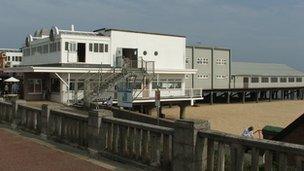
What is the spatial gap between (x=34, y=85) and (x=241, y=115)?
24596 millimetres

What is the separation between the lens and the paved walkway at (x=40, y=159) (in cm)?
1033

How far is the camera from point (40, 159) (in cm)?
1130

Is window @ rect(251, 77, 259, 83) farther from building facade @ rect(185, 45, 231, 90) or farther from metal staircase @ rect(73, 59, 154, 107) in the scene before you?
metal staircase @ rect(73, 59, 154, 107)

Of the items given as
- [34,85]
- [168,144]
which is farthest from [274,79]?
[168,144]

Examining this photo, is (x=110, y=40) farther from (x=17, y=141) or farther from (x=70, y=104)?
(x=17, y=141)

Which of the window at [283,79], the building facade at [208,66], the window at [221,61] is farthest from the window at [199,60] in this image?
the window at [283,79]

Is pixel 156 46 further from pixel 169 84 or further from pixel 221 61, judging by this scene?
pixel 221 61

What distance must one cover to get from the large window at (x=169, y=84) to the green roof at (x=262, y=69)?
22.8 metres

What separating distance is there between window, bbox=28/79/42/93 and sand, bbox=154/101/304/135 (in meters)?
13.5

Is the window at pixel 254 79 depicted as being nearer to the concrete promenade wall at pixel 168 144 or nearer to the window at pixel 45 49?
the window at pixel 45 49

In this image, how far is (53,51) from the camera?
1784 inches

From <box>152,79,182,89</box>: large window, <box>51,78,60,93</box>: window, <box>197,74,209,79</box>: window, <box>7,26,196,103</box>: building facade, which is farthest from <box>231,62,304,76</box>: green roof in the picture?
<box>51,78,60,93</box>: window

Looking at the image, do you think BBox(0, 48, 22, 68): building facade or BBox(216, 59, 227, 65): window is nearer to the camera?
BBox(0, 48, 22, 68): building facade

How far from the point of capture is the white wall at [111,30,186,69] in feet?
153
